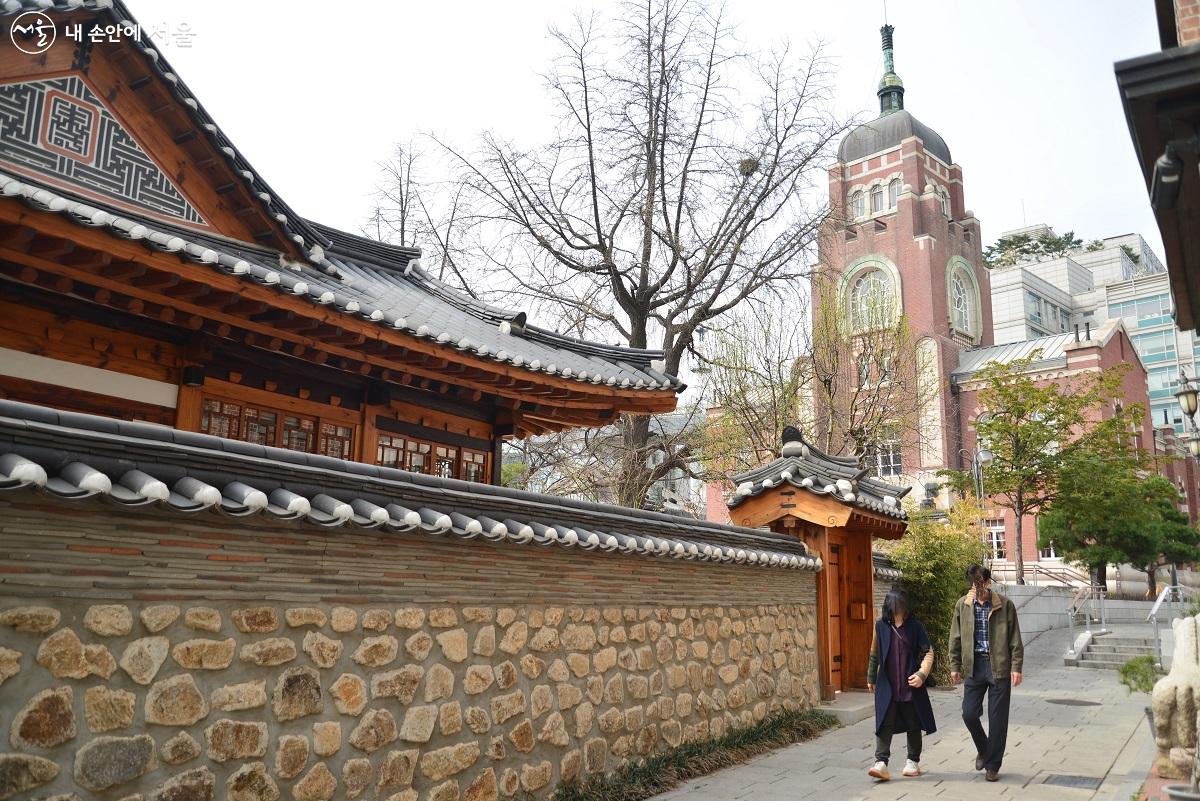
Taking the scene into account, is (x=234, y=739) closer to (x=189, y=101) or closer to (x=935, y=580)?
(x=189, y=101)

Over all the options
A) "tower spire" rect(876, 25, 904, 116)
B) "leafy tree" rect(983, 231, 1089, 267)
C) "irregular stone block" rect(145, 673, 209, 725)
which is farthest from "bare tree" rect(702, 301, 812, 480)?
"leafy tree" rect(983, 231, 1089, 267)

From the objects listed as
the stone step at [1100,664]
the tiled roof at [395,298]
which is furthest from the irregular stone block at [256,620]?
the stone step at [1100,664]

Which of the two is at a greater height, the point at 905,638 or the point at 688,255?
the point at 688,255

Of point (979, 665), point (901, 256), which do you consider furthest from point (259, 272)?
point (901, 256)

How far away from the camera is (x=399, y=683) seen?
16.3 ft

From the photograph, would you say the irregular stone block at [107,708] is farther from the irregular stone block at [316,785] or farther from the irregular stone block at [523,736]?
the irregular stone block at [523,736]

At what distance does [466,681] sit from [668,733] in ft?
8.36

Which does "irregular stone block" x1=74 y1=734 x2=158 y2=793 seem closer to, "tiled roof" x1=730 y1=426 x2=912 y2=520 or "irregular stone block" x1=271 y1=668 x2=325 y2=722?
"irregular stone block" x1=271 y1=668 x2=325 y2=722

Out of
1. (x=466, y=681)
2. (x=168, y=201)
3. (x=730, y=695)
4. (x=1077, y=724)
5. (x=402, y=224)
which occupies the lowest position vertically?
(x=1077, y=724)

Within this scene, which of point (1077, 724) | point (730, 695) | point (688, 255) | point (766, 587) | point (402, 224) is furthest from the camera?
point (402, 224)

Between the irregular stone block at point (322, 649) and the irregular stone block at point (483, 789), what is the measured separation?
1.32 m

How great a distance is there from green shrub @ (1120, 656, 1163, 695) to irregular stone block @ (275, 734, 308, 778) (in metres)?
6.98

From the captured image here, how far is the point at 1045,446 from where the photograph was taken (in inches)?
1164

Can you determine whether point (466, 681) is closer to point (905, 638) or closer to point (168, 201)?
point (905, 638)
